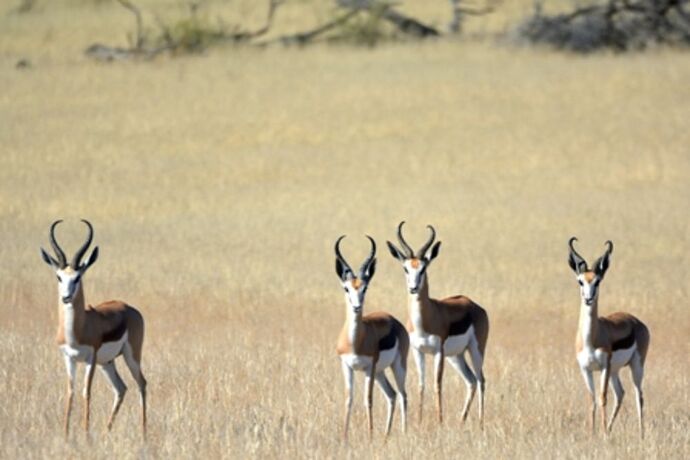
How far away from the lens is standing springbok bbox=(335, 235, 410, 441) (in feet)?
42.6

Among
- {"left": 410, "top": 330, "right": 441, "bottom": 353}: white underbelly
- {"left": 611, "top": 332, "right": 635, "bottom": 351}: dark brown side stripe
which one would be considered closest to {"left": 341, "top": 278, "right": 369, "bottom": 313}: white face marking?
{"left": 410, "top": 330, "right": 441, "bottom": 353}: white underbelly

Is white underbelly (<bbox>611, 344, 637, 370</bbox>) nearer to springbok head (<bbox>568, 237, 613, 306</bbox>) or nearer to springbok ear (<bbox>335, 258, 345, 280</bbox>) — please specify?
springbok head (<bbox>568, 237, 613, 306</bbox>)

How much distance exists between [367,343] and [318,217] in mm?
19089

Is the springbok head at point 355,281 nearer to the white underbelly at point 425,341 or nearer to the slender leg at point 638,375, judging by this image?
the white underbelly at point 425,341

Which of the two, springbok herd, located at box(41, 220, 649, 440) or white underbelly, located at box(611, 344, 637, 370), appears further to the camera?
white underbelly, located at box(611, 344, 637, 370)

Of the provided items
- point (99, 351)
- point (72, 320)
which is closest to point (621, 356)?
point (99, 351)

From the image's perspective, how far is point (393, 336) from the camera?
537 inches

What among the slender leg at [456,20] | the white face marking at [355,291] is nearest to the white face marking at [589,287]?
the white face marking at [355,291]

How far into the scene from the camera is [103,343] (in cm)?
1316

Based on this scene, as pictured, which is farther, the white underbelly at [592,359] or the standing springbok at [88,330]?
the white underbelly at [592,359]

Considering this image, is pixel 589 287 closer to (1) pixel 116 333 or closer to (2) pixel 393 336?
(2) pixel 393 336

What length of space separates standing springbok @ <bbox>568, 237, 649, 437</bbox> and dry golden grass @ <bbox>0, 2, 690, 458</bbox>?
1.64 feet

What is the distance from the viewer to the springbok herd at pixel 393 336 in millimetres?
12906

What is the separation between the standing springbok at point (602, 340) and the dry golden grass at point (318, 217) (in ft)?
1.64
